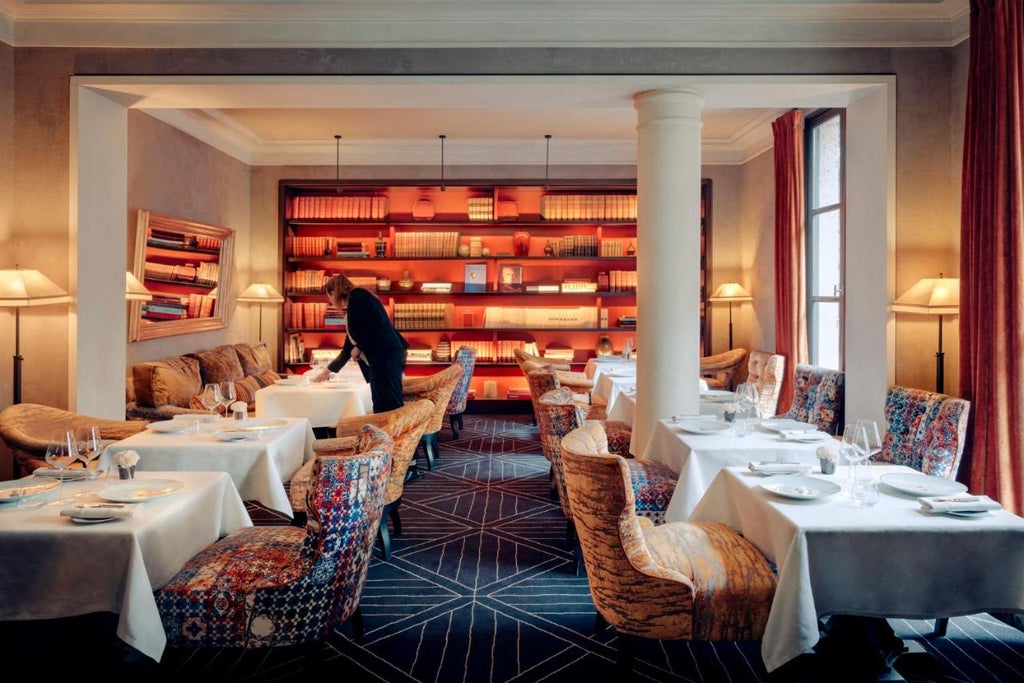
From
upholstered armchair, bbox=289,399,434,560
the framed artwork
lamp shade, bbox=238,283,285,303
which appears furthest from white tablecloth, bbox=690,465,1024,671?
lamp shade, bbox=238,283,285,303

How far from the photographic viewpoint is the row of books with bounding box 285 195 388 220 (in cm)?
949

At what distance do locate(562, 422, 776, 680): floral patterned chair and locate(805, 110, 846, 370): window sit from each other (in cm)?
458

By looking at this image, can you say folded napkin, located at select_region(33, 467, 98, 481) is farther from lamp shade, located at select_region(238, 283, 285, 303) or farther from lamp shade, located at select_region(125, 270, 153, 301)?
lamp shade, located at select_region(238, 283, 285, 303)

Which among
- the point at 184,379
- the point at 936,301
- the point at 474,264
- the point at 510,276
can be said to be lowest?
the point at 184,379

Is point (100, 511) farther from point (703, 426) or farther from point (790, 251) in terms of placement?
point (790, 251)

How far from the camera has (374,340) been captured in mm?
5574

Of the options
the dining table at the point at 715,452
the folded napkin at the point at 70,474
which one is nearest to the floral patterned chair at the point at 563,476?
the dining table at the point at 715,452

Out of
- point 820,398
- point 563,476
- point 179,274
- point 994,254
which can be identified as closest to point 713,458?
point 563,476

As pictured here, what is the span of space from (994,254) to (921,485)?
2.00 m

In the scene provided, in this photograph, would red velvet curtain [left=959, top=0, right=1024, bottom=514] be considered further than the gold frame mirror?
No

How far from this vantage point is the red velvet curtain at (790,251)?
726cm

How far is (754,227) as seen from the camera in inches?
353

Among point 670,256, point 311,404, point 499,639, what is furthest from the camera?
point 311,404

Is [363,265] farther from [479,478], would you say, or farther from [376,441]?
[376,441]
